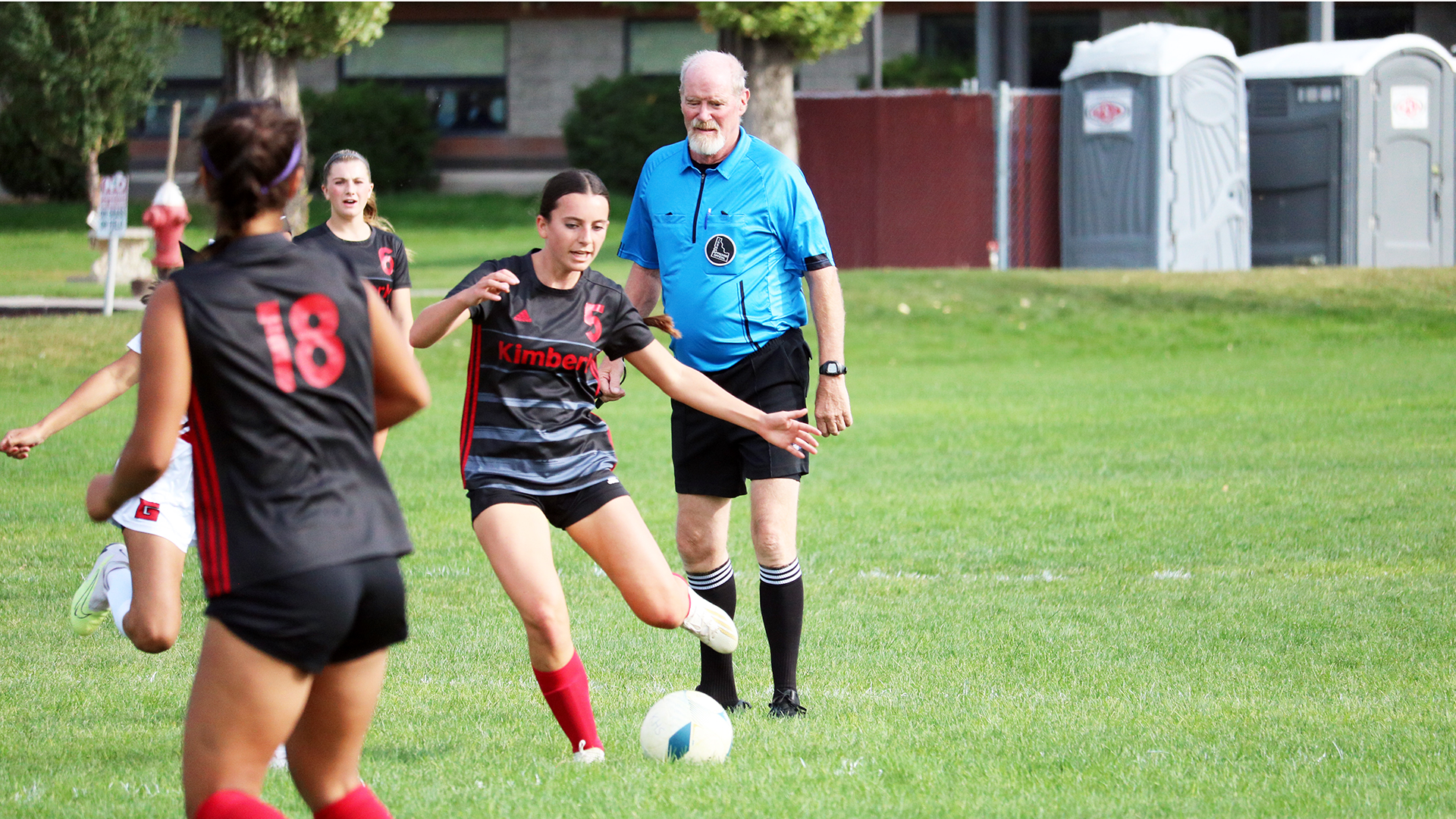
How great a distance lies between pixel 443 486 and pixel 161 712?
17.8ft

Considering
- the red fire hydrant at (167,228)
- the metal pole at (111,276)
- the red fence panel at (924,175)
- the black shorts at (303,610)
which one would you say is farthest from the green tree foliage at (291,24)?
the black shorts at (303,610)

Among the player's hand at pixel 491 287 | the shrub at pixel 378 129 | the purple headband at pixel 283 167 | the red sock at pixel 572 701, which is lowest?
the red sock at pixel 572 701

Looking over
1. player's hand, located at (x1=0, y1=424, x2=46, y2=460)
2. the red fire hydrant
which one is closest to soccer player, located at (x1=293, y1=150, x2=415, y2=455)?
player's hand, located at (x1=0, y1=424, x2=46, y2=460)

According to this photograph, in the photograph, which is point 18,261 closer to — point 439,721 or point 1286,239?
point 1286,239

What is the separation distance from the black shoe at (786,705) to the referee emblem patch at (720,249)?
159cm

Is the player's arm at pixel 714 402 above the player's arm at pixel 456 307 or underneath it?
underneath

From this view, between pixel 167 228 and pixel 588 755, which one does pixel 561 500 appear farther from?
pixel 167 228

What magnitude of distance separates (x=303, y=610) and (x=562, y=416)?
1.93 metres

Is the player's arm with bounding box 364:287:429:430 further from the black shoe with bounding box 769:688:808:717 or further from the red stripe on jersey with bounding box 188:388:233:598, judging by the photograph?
the black shoe with bounding box 769:688:808:717

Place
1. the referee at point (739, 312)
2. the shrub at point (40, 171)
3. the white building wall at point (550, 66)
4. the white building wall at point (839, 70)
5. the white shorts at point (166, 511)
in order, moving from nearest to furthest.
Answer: the white shorts at point (166, 511) < the referee at point (739, 312) < the shrub at point (40, 171) < the white building wall at point (839, 70) < the white building wall at point (550, 66)

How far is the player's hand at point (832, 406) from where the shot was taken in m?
5.33

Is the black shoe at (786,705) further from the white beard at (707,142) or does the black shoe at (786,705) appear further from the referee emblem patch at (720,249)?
the white beard at (707,142)

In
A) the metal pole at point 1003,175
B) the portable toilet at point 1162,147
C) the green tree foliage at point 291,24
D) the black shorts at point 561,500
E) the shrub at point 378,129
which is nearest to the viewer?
the black shorts at point 561,500

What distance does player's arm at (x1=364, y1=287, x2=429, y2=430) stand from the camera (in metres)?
3.05
